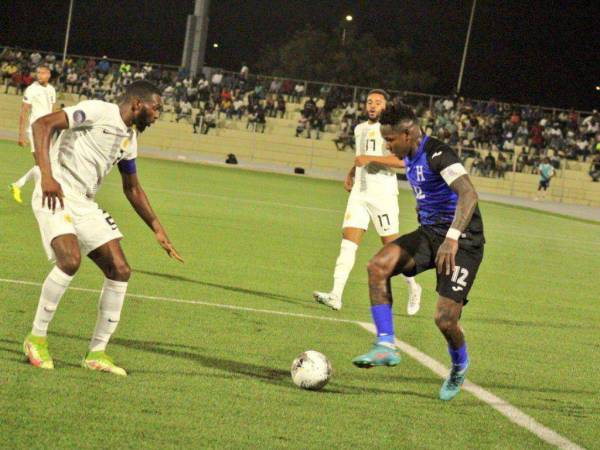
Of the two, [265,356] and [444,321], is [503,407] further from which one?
[265,356]

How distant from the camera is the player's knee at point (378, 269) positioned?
23.9 ft

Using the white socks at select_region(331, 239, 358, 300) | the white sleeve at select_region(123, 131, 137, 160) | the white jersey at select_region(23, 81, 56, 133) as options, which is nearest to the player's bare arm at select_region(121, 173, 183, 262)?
the white sleeve at select_region(123, 131, 137, 160)

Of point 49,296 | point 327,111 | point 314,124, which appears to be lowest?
point 49,296

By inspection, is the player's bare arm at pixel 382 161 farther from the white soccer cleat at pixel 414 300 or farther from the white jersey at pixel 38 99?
the white jersey at pixel 38 99

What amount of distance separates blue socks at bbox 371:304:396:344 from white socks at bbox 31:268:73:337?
2.17 meters

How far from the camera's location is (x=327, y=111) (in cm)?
5172

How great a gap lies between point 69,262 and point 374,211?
513 cm

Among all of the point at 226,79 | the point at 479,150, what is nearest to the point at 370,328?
the point at 479,150

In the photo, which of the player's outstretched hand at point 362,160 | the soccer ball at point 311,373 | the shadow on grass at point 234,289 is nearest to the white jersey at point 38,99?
the shadow on grass at point 234,289

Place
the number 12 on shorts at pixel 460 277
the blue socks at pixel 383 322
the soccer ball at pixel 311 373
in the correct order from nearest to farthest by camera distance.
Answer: the soccer ball at pixel 311 373, the number 12 on shorts at pixel 460 277, the blue socks at pixel 383 322

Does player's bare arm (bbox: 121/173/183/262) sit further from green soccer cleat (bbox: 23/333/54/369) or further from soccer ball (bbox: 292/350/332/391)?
soccer ball (bbox: 292/350/332/391)

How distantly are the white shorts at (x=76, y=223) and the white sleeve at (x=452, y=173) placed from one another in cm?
225

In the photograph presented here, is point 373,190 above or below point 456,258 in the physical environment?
above

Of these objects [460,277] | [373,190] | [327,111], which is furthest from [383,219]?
[327,111]
